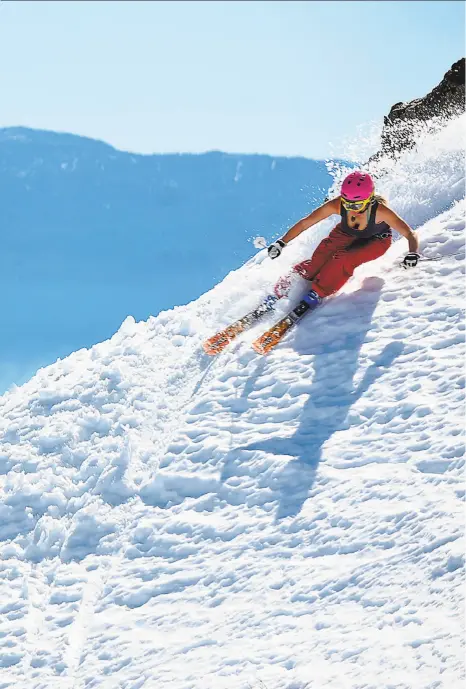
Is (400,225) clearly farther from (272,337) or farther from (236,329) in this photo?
(236,329)

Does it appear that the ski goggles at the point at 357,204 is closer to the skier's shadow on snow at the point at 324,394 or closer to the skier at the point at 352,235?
the skier at the point at 352,235

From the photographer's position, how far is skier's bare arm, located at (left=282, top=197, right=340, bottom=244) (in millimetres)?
8164

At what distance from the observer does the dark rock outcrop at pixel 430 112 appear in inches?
487

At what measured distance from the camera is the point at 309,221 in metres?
8.34

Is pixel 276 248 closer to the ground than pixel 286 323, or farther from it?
farther from it

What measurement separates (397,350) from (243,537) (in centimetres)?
255

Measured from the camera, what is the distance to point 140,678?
5605 mm

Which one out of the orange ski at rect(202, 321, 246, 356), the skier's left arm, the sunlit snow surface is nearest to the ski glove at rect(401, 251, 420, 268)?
the skier's left arm

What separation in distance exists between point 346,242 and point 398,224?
62 centimetres

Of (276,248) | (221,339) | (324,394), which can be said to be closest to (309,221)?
(276,248)

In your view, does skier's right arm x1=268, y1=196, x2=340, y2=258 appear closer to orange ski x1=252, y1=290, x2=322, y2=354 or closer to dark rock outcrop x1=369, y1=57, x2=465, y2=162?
orange ski x1=252, y1=290, x2=322, y2=354

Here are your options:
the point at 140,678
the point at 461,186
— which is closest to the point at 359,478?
the point at 140,678

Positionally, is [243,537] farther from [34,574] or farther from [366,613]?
[34,574]

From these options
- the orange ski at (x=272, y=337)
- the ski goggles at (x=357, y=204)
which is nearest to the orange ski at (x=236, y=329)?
the orange ski at (x=272, y=337)
